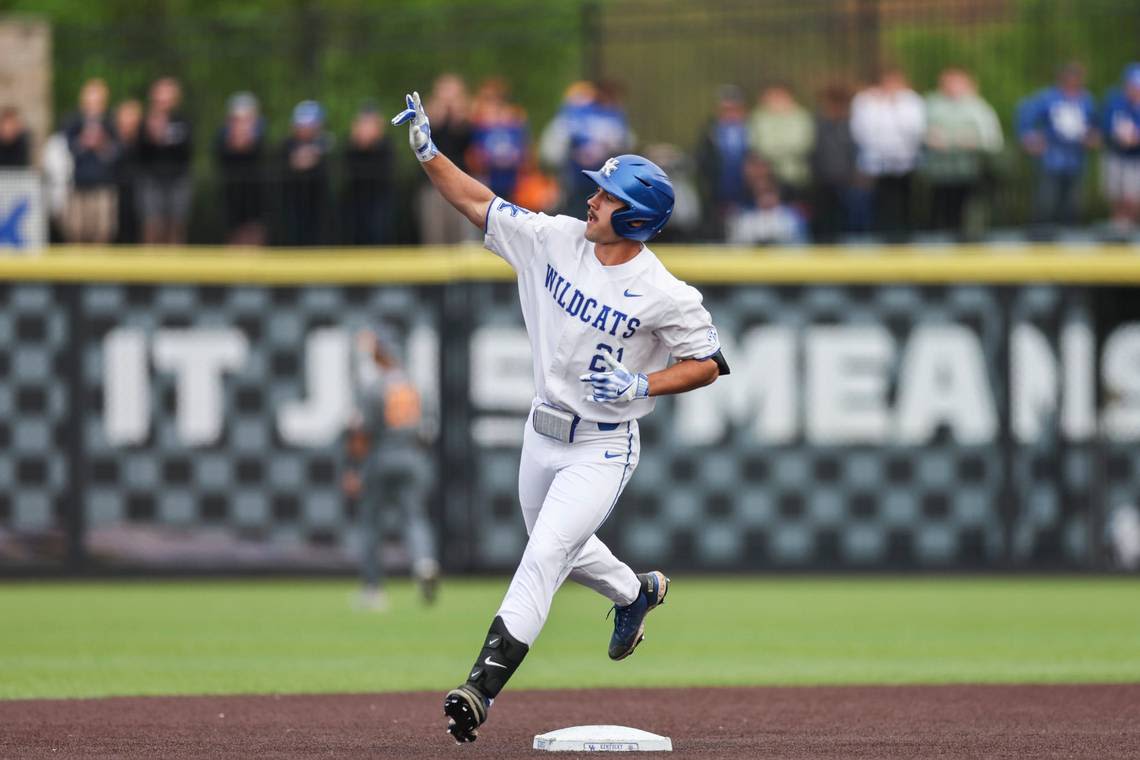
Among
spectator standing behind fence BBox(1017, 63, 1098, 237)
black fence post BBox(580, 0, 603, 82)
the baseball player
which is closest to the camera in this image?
the baseball player

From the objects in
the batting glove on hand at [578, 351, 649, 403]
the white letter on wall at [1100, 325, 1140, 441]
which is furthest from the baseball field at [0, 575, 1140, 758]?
the white letter on wall at [1100, 325, 1140, 441]

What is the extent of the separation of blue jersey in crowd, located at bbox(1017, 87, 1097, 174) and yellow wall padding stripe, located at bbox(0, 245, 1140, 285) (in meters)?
0.92

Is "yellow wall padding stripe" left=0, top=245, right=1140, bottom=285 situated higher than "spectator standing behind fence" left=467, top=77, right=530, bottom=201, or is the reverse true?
"spectator standing behind fence" left=467, top=77, right=530, bottom=201

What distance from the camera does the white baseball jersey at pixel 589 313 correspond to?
27.6ft

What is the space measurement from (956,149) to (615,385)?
12.3m

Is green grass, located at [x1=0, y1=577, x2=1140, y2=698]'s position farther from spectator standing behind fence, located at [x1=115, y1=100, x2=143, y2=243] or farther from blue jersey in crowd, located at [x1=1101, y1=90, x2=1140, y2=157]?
blue jersey in crowd, located at [x1=1101, y1=90, x2=1140, y2=157]

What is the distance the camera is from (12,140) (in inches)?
788

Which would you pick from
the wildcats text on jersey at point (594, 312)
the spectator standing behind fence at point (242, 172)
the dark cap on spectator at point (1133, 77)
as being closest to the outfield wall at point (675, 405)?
the spectator standing behind fence at point (242, 172)

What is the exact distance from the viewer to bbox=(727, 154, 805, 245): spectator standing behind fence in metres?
20.0

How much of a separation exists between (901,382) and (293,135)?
6.71 metres

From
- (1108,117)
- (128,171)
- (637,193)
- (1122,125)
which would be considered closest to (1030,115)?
(1108,117)

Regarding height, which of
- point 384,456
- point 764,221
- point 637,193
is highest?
point 637,193

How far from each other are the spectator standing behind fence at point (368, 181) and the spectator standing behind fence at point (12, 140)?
3.27 meters

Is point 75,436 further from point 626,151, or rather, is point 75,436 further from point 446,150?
point 626,151
